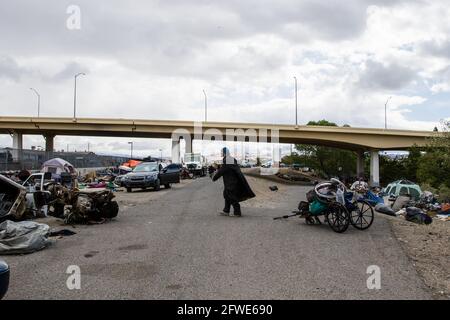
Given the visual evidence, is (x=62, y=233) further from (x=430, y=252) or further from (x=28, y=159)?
(x=28, y=159)

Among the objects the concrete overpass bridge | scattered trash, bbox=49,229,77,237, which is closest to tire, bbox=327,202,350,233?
scattered trash, bbox=49,229,77,237

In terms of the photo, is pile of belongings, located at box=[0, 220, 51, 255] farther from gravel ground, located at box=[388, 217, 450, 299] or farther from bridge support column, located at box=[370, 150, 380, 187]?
bridge support column, located at box=[370, 150, 380, 187]

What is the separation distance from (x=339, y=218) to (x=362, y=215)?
2.94ft

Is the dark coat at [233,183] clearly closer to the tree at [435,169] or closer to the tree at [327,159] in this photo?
the tree at [435,169]

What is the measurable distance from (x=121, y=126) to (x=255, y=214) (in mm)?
48574

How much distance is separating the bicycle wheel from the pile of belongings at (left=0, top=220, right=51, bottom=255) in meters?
6.60

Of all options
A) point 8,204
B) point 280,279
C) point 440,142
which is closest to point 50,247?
point 8,204

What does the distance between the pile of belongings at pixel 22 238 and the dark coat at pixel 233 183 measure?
5518 millimetres

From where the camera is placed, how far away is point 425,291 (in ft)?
18.7

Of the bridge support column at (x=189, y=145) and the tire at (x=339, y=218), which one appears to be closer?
the tire at (x=339, y=218)

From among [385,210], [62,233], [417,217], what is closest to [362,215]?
[417,217]

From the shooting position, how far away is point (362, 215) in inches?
421

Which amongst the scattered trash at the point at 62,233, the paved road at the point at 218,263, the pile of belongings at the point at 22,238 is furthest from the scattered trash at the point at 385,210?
the pile of belongings at the point at 22,238

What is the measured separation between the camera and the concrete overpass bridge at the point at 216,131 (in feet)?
183
